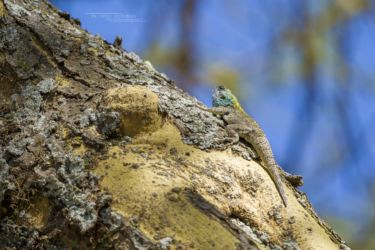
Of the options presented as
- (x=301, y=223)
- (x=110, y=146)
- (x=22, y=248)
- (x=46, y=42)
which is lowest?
(x=22, y=248)

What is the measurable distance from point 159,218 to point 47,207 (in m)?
0.36

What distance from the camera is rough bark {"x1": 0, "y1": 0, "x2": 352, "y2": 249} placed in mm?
1728

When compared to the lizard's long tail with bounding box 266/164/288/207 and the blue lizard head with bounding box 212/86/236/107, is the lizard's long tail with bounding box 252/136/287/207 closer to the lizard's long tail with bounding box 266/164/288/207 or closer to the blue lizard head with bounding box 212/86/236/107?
the lizard's long tail with bounding box 266/164/288/207

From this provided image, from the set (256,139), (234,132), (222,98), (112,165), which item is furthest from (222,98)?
(112,165)

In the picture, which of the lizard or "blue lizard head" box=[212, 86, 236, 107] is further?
"blue lizard head" box=[212, 86, 236, 107]

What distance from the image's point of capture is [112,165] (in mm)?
1852

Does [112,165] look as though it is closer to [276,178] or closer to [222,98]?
[276,178]

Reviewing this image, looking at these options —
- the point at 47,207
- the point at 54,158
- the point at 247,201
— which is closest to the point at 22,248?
the point at 47,207

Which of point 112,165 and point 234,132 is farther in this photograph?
point 234,132

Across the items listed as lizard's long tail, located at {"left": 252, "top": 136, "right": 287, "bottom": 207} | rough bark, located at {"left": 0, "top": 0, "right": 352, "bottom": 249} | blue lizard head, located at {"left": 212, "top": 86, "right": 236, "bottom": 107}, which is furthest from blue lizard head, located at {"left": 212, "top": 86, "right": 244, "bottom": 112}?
rough bark, located at {"left": 0, "top": 0, "right": 352, "bottom": 249}

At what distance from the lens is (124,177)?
5.95 ft

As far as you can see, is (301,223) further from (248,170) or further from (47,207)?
(47,207)

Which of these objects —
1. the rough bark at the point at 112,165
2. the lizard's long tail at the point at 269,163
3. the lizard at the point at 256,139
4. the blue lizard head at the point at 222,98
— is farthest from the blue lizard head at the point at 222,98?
the rough bark at the point at 112,165

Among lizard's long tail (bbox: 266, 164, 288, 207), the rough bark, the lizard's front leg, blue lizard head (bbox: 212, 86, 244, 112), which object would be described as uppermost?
blue lizard head (bbox: 212, 86, 244, 112)
